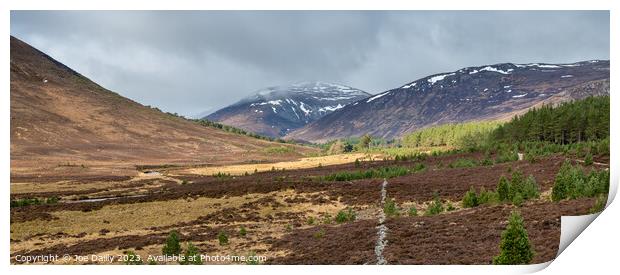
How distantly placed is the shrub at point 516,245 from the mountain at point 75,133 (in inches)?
4526

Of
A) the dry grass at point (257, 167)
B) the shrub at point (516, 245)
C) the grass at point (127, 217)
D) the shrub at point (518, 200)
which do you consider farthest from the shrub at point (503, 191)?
the dry grass at point (257, 167)

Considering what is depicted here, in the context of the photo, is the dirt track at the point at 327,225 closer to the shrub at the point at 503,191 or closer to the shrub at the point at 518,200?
the shrub at the point at 518,200

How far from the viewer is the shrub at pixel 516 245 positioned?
14.4m

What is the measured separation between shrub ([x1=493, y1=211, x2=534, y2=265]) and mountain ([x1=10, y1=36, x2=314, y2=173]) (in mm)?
114973

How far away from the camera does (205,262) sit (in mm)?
16141

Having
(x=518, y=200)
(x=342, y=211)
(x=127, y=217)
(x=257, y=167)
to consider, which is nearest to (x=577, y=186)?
(x=518, y=200)

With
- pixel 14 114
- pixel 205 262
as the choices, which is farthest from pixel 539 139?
pixel 14 114

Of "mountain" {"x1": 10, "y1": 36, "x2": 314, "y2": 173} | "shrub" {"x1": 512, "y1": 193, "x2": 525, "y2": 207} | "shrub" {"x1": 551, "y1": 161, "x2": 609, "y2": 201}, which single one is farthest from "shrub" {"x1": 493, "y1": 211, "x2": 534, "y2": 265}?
"mountain" {"x1": 10, "y1": 36, "x2": 314, "y2": 173}

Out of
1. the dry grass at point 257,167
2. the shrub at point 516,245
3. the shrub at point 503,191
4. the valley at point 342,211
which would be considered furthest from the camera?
the dry grass at point 257,167

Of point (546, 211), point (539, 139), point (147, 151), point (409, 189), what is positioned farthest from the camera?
point (147, 151)

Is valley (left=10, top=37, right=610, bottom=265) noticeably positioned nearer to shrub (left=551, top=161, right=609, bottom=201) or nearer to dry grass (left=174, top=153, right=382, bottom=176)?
shrub (left=551, top=161, right=609, bottom=201)

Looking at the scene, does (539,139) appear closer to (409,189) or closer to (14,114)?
(409,189)
